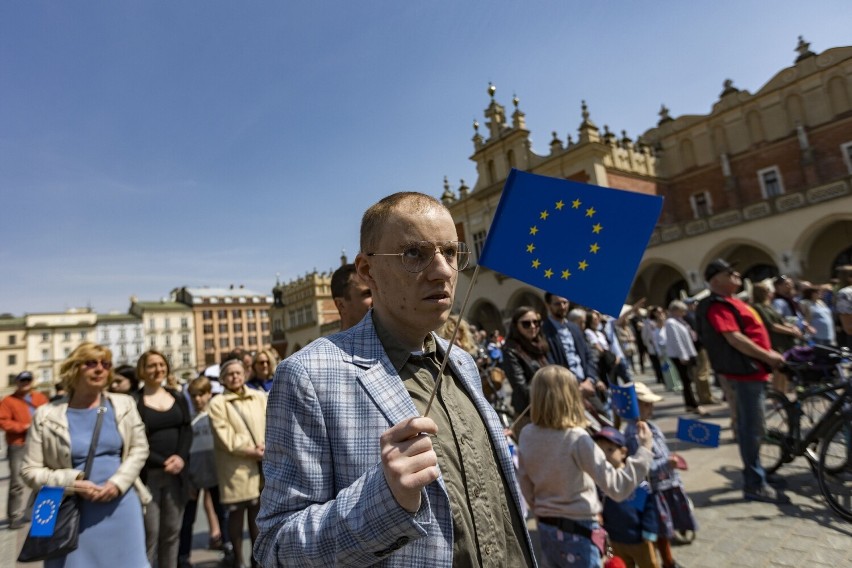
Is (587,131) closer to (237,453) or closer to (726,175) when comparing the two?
(726,175)

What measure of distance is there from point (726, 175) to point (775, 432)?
24701 mm

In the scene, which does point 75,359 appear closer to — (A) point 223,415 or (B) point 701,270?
(A) point 223,415

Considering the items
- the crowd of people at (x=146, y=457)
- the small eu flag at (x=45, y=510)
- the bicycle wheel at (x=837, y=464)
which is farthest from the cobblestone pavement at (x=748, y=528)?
the small eu flag at (x=45, y=510)

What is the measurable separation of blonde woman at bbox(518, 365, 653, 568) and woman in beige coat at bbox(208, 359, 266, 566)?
2315mm

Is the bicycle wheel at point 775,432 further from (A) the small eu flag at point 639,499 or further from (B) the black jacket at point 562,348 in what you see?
(A) the small eu flag at point 639,499

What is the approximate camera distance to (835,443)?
12.5 feet

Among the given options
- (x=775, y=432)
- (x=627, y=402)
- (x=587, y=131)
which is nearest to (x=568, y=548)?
(x=627, y=402)

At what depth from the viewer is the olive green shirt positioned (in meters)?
1.22

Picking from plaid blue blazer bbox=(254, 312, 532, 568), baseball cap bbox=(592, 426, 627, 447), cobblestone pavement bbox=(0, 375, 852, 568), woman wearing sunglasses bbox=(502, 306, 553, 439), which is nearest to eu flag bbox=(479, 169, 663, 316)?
plaid blue blazer bbox=(254, 312, 532, 568)

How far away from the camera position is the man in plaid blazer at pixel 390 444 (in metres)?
0.97

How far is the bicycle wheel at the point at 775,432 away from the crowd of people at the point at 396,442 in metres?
0.37

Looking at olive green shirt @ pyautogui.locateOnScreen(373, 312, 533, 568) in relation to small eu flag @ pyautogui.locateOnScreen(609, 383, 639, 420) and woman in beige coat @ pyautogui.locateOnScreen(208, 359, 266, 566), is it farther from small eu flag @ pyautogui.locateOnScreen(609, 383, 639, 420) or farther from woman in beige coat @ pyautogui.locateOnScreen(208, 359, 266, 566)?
woman in beige coat @ pyautogui.locateOnScreen(208, 359, 266, 566)

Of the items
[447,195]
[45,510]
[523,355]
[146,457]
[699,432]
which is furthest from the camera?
[447,195]

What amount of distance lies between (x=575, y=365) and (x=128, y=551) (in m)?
3.81
